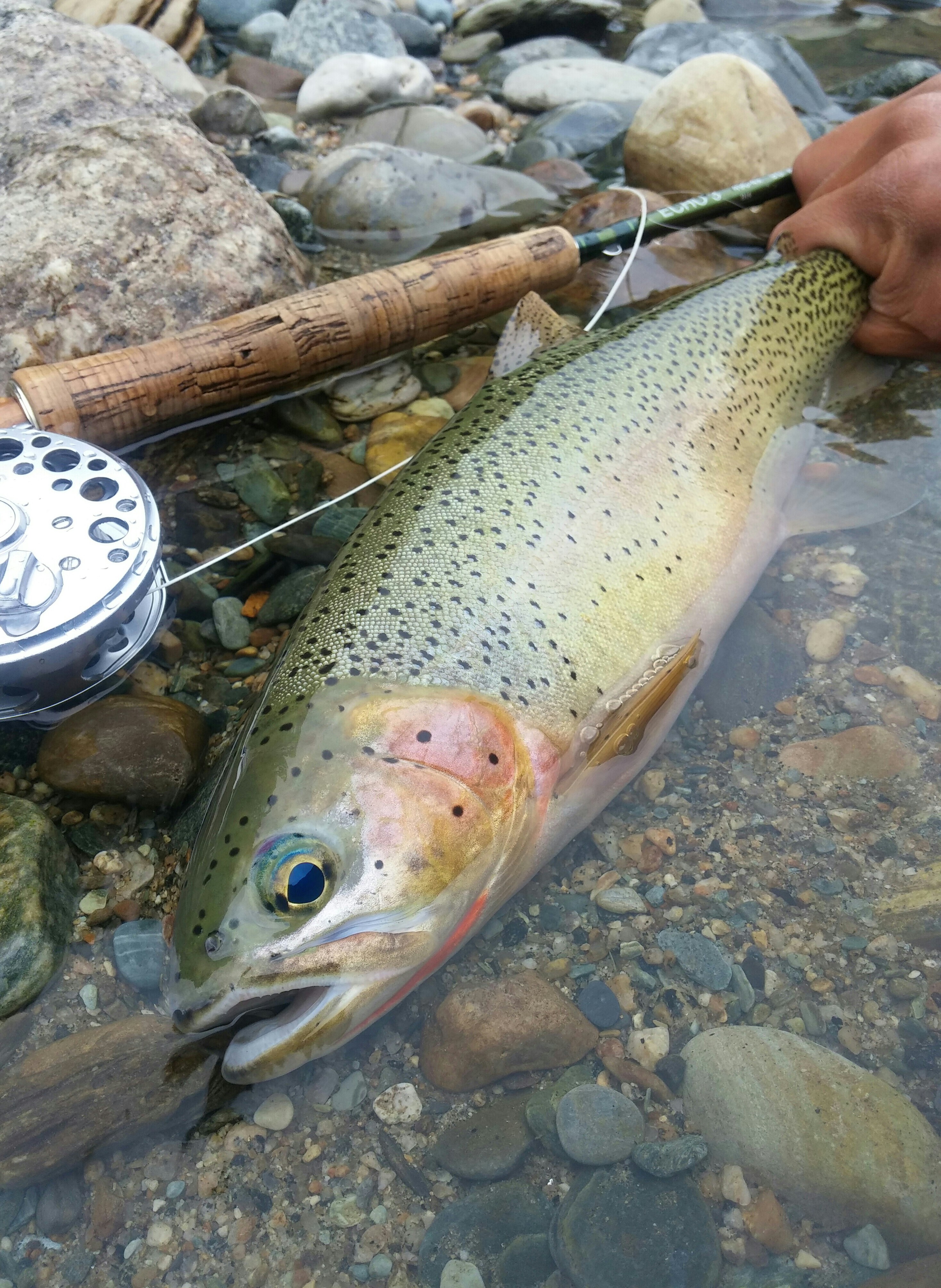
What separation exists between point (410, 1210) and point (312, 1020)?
17.8 inches

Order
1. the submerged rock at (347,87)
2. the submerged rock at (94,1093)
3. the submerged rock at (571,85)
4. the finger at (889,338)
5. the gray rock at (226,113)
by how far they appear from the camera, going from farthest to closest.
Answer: the submerged rock at (571,85)
the submerged rock at (347,87)
the gray rock at (226,113)
the finger at (889,338)
the submerged rock at (94,1093)

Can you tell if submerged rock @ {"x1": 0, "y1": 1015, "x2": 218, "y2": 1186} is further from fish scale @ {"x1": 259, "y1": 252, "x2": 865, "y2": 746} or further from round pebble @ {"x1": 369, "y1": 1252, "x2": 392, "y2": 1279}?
fish scale @ {"x1": 259, "y1": 252, "x2": 865, "y2": 746}

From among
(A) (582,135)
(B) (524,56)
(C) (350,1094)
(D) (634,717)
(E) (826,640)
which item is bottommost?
(C) (350,1094)

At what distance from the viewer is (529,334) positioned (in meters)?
3.45

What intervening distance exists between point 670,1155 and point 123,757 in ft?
5.45

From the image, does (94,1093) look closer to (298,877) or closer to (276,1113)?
(276,1113)

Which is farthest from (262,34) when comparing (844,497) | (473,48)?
(844,497)

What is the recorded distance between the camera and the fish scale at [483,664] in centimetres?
191

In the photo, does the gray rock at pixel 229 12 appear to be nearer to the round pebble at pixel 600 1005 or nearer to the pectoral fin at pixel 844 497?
the pectoral fin at pixel 844 497

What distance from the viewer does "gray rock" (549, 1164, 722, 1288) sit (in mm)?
1801

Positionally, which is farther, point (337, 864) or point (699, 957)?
point (699, 957)

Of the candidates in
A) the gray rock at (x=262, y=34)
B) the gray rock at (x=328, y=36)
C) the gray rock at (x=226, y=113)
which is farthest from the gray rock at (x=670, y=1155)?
the gray rock at (x=262, y=34)

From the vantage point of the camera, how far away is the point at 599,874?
8.12 feet

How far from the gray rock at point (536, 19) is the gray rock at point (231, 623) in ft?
22.1
